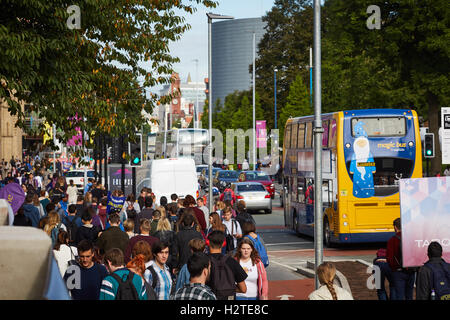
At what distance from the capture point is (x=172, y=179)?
81.6 feet

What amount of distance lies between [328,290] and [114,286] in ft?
6.06

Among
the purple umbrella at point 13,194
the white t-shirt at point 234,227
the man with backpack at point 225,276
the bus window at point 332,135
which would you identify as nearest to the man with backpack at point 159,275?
the man with backpack at point 225,276

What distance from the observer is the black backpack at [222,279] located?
8.02m

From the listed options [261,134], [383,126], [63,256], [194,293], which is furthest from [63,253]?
[261,134]

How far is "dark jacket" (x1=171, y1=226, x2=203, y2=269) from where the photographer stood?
11.0 m

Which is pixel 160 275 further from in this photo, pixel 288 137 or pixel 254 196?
pixel 254 196

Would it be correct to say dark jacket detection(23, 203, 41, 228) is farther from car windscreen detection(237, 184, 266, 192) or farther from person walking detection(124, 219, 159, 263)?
car windscreen detection(237, 184, 266, 192)

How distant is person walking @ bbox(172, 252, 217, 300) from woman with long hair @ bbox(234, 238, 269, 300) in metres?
1.88

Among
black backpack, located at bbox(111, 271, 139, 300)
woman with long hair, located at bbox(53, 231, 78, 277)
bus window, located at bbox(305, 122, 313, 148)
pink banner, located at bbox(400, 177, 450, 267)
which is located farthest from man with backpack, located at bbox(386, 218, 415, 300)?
bus window, located at bbox(305, 122, 313, 148)

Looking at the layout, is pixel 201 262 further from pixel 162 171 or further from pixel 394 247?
pixel 162 171

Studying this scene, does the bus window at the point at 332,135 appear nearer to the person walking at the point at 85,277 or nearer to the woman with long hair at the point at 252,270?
the woman with long hair at the point at 252,270

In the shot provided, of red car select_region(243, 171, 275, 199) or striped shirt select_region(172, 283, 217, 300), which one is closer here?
striped shirt select_region(172, 283, 217, 300)

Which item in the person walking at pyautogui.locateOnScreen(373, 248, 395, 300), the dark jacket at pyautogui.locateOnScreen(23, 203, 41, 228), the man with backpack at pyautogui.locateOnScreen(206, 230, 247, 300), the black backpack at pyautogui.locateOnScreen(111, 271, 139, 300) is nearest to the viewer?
the black backpack at pyautogui.locateOnScreen(111, 271, 139, 300)

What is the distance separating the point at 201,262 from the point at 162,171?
720 inches
